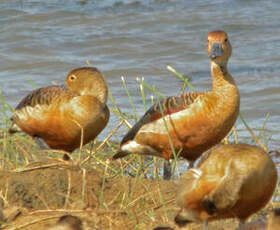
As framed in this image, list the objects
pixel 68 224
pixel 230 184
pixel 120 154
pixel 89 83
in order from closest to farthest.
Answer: pixel 68 224 → pixel 230 184 → pixel 89 83 → pixel 120 154

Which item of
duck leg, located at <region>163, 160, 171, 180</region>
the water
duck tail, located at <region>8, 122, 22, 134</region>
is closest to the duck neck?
duck leg, located at <region>163, 160, 171, 180</region>

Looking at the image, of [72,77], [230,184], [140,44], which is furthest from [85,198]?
[140,44]

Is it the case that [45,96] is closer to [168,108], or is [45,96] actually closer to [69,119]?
[69,119]

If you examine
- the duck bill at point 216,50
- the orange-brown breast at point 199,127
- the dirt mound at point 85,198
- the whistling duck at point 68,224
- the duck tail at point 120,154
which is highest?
the duck bill at point 216,50

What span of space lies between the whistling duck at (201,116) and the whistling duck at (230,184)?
50.7 inches

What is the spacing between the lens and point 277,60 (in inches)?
477

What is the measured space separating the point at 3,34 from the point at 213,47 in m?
9.82

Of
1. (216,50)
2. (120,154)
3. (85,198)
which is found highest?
(216,50)

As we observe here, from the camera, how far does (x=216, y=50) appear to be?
5.64 m

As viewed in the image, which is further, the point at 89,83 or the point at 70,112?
the point at 89,83

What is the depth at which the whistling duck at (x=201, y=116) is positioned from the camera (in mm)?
5547

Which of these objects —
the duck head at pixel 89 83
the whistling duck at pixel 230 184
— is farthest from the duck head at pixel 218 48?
the whistling duck at pixel 230 184

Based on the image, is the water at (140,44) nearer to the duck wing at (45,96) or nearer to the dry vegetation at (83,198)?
the duck wing at (45,96)

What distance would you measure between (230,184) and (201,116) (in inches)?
65.4
